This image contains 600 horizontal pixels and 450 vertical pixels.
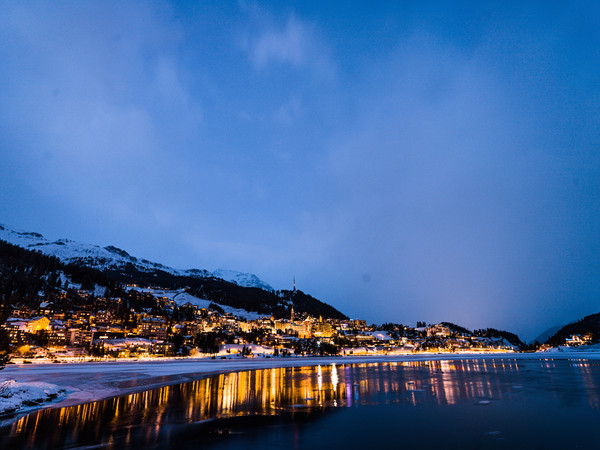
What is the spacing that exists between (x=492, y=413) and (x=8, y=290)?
233064 millimetres

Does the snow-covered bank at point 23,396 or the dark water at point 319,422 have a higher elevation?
the snow-covered bank at point 23,396

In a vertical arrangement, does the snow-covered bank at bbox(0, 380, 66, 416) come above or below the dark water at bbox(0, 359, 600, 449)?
above

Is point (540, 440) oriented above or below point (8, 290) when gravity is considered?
below

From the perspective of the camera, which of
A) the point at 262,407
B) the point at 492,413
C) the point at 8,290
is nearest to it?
the point at 492,413

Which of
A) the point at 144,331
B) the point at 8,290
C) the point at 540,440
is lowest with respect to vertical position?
the point at 540,440

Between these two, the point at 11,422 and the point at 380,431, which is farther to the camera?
the point at 11,422

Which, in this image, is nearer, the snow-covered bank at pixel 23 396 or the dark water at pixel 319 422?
the dark water at pixel 319 422

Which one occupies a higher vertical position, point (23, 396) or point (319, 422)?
point (23, 396)

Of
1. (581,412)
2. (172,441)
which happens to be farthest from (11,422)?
(581,412)

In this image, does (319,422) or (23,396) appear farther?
(23,396)

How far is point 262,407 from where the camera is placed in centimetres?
2292

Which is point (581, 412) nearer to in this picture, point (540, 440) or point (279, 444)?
point (540, 440)

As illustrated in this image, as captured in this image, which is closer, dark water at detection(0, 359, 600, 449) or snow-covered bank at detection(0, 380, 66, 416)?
dark water at detection(0, 359, 600, 449)

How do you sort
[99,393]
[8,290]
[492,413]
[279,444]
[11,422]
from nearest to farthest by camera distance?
[279,444]
[11,422]
[492,413]
[99,393]
[8,290]
